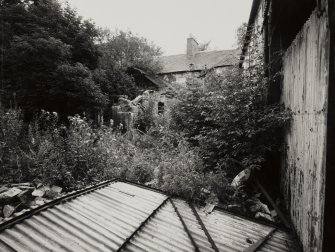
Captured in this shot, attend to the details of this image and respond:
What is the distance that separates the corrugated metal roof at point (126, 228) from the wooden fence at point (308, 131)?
2.02 ft

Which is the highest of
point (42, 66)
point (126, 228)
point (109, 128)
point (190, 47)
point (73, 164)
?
point (190, 47)

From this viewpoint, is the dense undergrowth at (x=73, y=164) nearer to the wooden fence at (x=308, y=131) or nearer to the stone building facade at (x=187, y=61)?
the wooden fence at (x=308, y=131)

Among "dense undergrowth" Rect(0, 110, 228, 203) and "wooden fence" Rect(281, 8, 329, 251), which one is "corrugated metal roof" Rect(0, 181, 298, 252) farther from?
"dense undergrowth" Rect(0, 110, 228, 203)

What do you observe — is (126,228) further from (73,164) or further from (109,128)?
(109,128)

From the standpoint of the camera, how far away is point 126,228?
329 cm

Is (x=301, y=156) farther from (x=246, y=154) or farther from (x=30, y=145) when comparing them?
(x=30, y=145)

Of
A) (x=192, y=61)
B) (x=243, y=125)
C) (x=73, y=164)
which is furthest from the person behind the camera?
(x=192, y=61)

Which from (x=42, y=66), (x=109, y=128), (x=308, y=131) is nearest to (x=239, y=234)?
(x=308, y=131)

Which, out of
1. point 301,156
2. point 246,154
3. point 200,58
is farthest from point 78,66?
point 200,58

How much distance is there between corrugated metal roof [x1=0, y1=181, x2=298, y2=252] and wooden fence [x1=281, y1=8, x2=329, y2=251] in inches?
24.2

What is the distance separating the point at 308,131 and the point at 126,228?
110 inches

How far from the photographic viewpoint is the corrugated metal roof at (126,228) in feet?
9.24

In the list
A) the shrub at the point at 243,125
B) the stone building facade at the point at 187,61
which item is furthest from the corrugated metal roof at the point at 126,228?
the stone building facade at the point at 187,61

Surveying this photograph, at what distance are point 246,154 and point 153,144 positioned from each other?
4.06 metres
